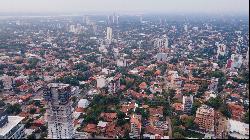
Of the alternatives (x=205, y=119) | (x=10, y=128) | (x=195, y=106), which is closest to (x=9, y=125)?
(x=10, y=128)

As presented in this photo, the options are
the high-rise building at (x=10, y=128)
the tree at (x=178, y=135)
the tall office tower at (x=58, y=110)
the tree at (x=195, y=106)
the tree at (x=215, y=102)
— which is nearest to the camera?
the tree at (x=178, y=135)

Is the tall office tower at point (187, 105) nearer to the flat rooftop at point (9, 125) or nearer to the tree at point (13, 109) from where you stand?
the flat rooftop at point (9, 125)

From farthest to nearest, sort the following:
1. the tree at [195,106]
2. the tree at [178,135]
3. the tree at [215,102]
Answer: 1. the tree at [195,106]
2. the tree at [215,102]
3. the tree at [178,135]

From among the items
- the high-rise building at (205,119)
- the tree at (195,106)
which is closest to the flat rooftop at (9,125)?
the high-rise building at (205,119)

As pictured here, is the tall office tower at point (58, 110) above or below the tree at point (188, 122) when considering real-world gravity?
above

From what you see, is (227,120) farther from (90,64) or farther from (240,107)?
(90,64)

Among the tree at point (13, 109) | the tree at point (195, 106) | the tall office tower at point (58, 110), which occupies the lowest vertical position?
the tree at point (13, 109)

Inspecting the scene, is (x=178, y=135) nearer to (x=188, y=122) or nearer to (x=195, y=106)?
(x=188, y=122)
